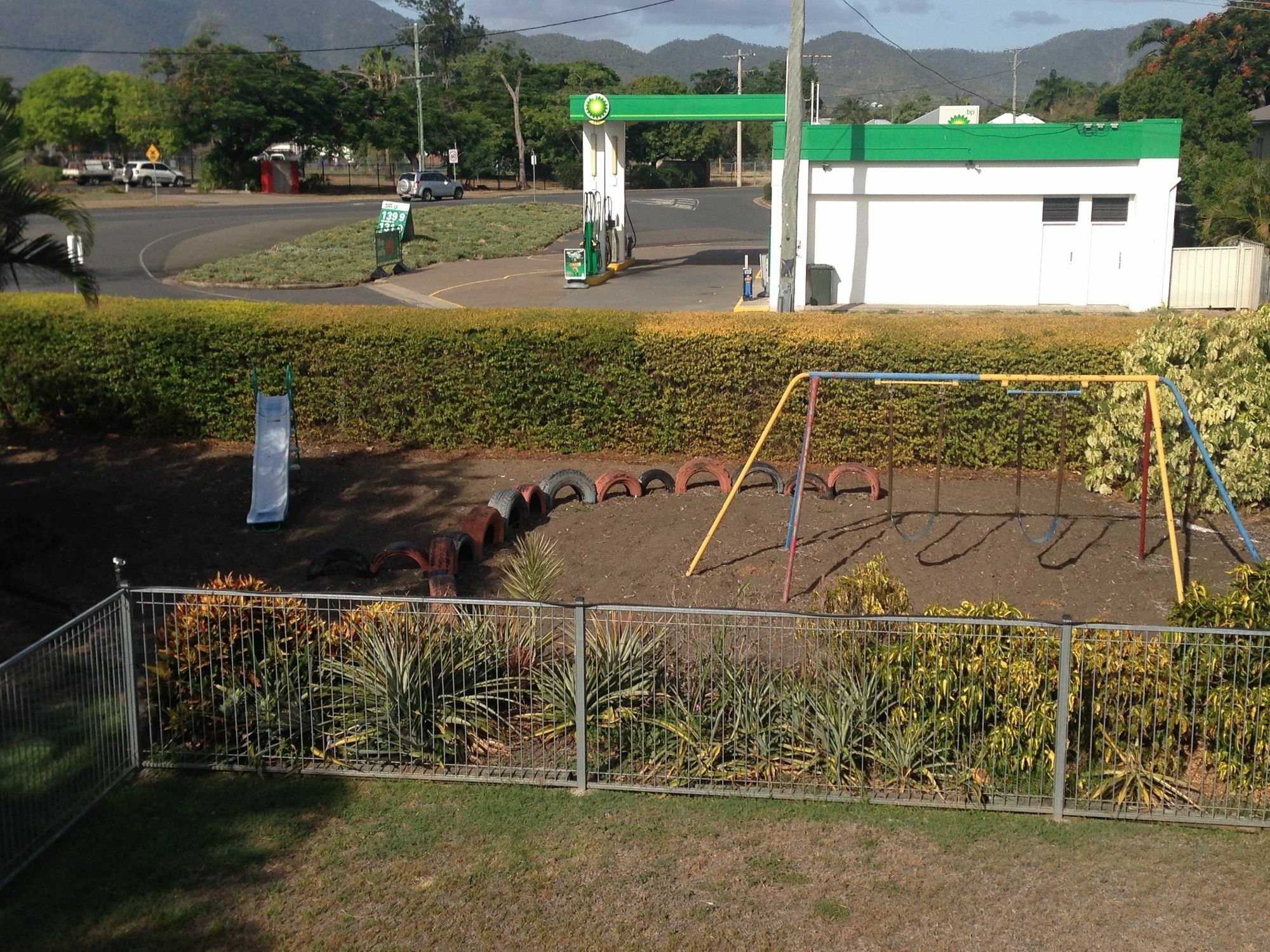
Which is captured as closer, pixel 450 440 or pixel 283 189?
pixel 450 440

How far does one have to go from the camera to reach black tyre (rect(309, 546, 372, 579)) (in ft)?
37.0

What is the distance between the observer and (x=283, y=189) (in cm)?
6488

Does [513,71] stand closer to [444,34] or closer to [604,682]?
[444,34]

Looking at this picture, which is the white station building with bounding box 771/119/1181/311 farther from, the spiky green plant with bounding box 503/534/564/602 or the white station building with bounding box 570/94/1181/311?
the spiky green plant with bounding box 503/534/564/602

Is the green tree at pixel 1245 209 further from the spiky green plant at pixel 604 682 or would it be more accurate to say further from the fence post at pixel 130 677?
the fence post at pixel 130 677

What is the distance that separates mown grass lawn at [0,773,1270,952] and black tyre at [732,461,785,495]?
22.0 feet

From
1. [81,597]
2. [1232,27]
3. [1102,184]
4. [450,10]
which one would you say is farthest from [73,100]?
[81,597]

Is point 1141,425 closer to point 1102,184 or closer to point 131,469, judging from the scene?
point 131,469

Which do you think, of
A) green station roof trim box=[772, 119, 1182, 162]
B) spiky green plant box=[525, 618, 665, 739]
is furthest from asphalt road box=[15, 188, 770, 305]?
spiky green plant box=[525, 618, 665, 739]

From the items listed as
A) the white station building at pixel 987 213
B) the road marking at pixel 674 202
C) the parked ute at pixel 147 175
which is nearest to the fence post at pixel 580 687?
the white station building at pixel 987 213

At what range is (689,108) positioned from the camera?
28703 mm

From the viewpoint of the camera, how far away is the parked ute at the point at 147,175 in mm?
66250

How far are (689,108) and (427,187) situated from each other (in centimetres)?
3404

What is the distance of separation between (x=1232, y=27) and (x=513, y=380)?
5179cm
